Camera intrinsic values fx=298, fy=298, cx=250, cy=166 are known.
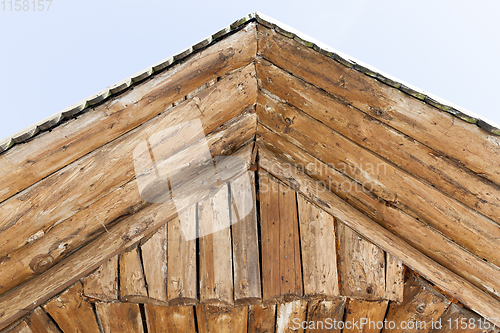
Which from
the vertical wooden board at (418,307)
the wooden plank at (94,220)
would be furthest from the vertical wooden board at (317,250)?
the wooden plank at (94,220)

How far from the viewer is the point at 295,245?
5.83 ft

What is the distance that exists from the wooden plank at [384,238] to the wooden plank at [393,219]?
0.11 ft

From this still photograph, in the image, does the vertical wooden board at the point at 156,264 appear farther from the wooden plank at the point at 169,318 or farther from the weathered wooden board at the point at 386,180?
the weathered wooden board at the point at 386,180

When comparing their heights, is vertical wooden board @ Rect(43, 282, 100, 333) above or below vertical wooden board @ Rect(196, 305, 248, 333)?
below

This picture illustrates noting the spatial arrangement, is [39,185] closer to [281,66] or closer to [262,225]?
[262,225]

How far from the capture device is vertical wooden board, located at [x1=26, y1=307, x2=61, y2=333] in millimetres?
1535

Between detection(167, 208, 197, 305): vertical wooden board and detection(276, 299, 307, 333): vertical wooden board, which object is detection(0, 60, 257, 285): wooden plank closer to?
detection(167, 208, 197, 305): vertical wooden board

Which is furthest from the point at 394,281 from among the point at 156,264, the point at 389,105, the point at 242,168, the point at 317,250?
the point at 156,264

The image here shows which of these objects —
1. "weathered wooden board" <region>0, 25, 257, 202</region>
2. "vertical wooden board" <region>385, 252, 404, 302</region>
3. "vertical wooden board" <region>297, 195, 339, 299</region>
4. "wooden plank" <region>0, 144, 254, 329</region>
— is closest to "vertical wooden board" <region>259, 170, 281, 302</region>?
"vertical wooden board" <region>297, 195, 339, 299</region>

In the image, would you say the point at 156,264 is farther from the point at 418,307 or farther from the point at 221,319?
the point at 418,307

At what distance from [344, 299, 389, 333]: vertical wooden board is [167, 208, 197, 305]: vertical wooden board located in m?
0.93

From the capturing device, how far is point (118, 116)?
140cm

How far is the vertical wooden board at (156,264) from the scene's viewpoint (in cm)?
164

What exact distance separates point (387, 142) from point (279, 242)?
827mm
